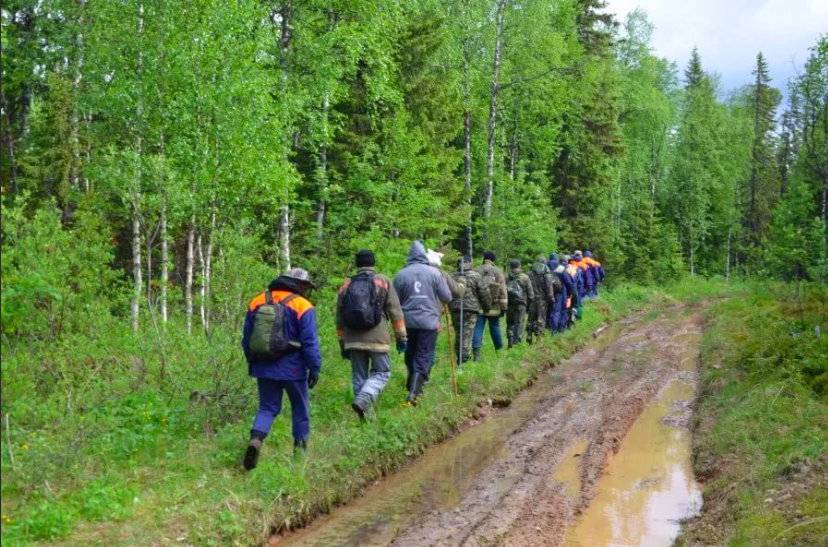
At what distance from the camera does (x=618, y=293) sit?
31766mm

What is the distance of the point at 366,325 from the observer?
8570 millimetres

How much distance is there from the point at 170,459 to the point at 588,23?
3761 cm

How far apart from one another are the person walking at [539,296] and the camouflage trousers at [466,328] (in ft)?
13.9

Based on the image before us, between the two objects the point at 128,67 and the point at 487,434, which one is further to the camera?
the point at 128,67

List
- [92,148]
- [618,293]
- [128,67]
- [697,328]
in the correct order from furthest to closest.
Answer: [618,293], [697,328], [92,148], [128,67]

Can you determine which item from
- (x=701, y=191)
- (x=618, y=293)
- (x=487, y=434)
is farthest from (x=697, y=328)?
(x=701, y=191)

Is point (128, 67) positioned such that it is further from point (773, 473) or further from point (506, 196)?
point (773, 473)

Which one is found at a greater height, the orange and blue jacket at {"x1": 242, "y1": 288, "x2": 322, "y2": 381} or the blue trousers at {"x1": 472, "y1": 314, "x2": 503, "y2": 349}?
the orange and blue jacket at {"x1": 242, "y1": 288, "x2": 322, "y2": 381}

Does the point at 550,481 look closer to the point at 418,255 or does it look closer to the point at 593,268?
the point at 418,255

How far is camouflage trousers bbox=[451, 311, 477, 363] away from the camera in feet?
42.4

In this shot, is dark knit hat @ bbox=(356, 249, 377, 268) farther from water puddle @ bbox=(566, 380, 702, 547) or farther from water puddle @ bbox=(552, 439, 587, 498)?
water puddle @ bbox=(566, 380, 702, 547)

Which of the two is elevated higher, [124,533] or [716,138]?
[716,138]

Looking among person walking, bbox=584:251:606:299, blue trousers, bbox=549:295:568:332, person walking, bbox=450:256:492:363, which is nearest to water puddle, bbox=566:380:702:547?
person walking, bbox=450:256:492:363

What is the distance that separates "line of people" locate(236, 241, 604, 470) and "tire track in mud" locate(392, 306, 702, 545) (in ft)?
5.28
